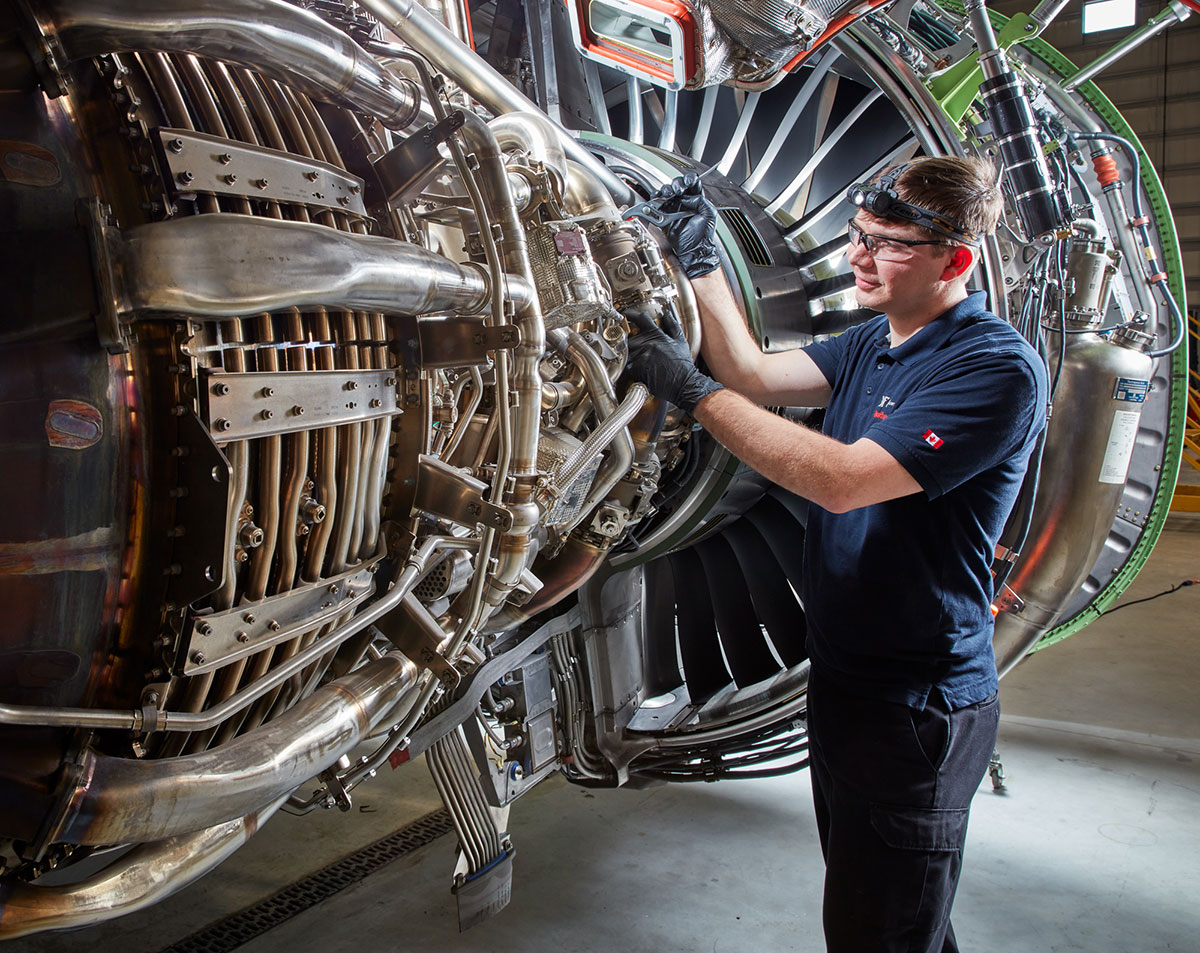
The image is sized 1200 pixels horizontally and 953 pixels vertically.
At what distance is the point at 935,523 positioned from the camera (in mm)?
2051

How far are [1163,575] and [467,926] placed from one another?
668 centimetres

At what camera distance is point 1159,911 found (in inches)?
112

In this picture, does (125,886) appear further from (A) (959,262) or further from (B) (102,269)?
(A) (959,262)

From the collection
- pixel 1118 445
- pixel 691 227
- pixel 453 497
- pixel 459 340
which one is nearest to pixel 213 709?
pixel 453 497

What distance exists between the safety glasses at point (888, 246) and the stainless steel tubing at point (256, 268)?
3.66 ft

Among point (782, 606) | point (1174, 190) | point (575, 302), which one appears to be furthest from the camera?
point (1174, 190)

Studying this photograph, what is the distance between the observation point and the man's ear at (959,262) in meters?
2.08

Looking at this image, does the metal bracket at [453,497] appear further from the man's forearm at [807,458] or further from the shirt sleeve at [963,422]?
the shirt sleeve at [963,422]

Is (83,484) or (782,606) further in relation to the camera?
(782,606)

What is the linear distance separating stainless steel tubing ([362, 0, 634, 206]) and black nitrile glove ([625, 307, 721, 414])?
14.7 inches

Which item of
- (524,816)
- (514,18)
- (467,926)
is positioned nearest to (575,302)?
(514,18)

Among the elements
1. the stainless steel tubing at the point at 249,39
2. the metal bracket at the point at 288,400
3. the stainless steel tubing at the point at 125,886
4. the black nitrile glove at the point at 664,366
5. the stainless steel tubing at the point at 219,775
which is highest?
the stainless steel tubing at the point at 249,39

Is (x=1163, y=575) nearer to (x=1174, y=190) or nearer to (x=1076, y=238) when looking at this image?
(x=1076, y=238)

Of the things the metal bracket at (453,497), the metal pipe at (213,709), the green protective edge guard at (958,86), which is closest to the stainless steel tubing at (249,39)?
the metal bracket at (453,497)
